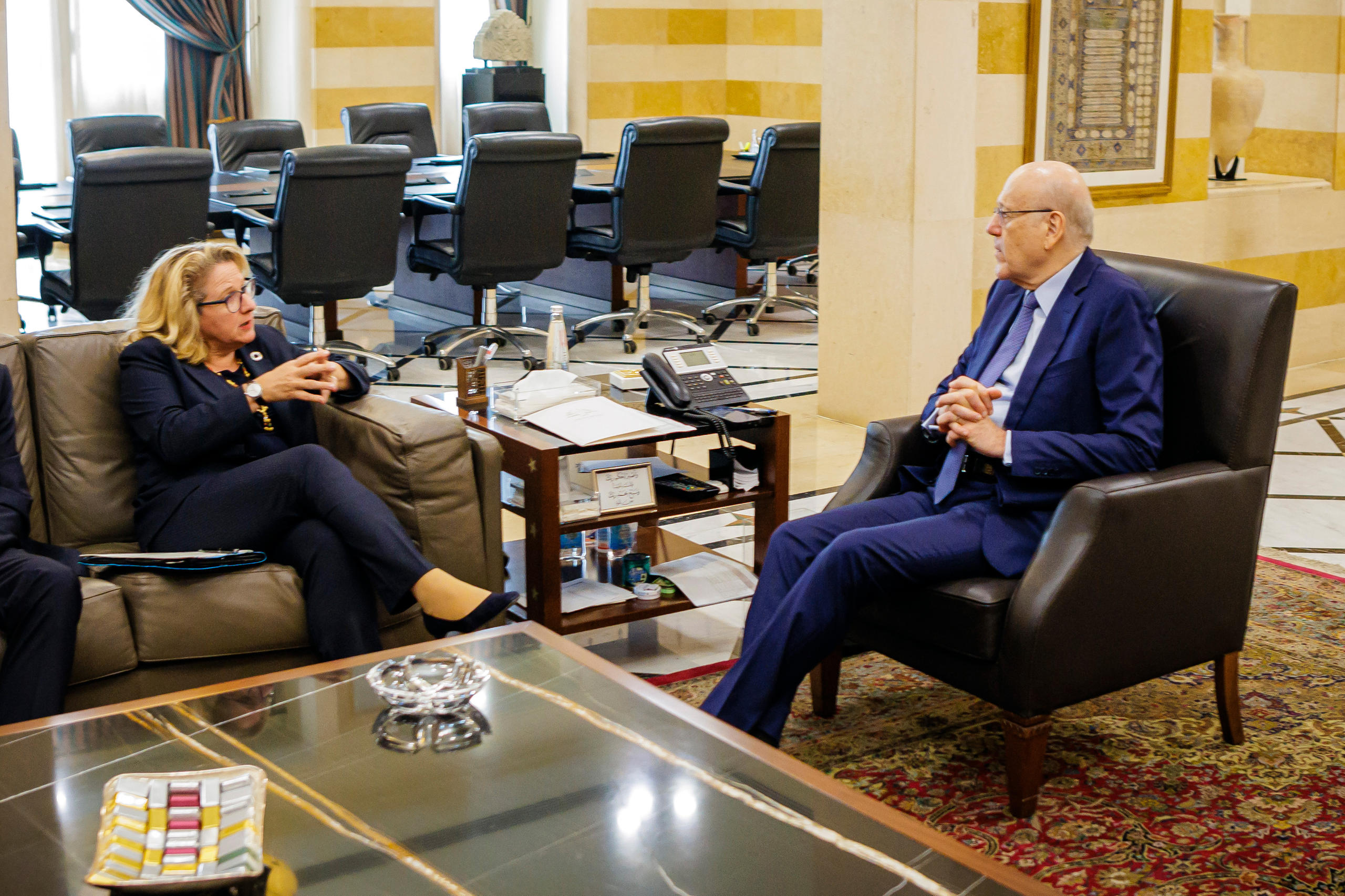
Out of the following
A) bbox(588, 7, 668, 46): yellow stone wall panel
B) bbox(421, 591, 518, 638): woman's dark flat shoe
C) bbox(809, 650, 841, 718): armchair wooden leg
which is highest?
bbox(588, 7, 668, 46): yellow stone wall panel

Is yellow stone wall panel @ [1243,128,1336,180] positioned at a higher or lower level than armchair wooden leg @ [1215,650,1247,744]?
higher

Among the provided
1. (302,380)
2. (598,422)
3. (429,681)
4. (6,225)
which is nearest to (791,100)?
(6,225)

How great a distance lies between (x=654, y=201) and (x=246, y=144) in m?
2.50

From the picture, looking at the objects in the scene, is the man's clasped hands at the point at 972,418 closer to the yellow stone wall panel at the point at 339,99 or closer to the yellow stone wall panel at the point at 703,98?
the yellow stone wall panel at the point at 339,99

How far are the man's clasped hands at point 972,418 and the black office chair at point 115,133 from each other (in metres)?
5.70

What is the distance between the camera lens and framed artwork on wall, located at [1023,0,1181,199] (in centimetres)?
548

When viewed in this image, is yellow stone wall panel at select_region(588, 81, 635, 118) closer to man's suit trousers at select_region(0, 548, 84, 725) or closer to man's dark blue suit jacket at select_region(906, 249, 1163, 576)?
man's dark blue suit jacket at select_region(906, 249, 1163, 576)

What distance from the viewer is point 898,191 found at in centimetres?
547

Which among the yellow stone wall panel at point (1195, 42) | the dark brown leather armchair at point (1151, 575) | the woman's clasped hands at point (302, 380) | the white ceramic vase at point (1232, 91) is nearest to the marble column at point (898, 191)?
the yellow stone wall panel at point (1195, 42)

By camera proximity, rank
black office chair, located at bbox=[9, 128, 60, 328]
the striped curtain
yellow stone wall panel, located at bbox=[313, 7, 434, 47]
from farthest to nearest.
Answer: the striped curtain, yellow stone wall panel, located at bbox=[313, 7, 434, 47], black office chair, located at bbox=[9, 128, 60, 328]

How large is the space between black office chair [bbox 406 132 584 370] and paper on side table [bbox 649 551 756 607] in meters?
2.78

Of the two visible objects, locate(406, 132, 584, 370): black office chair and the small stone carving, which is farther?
the small stone carving

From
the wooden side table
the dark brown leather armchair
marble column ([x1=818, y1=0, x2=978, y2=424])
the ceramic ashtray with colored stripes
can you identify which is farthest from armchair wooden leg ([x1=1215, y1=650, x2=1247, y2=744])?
marble column ([x1=818, y1=0, x2=978, y2=424])

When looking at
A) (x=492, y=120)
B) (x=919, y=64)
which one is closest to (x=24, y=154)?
(x=492, y=120)
